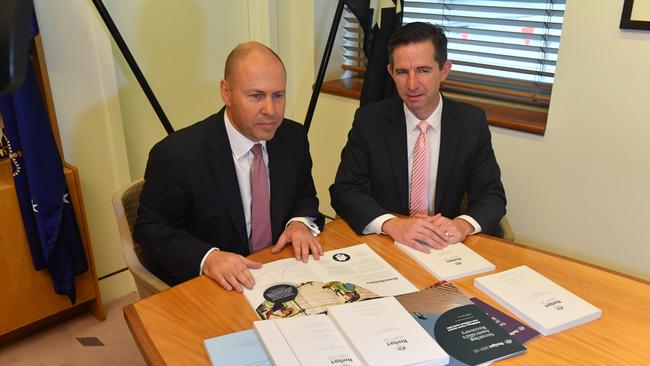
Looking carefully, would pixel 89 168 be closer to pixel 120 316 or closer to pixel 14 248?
pixel 14 248

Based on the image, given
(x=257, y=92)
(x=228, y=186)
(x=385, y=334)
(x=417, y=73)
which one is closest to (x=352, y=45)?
(x=417, y=73)

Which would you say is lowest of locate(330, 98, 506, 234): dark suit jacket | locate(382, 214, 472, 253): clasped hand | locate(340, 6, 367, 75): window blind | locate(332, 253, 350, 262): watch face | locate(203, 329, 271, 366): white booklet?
locate(203, 329, 271, 366): white booklet

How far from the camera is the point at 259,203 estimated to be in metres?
1.59

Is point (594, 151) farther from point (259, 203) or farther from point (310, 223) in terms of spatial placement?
point (259, 203)

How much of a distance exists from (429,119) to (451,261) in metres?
0.64

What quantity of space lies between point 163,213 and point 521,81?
1.79 meters

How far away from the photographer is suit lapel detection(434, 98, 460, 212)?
5.90 feet

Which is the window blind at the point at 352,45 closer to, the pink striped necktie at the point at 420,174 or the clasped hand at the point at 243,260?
the pink striped necktie at the point at 420,174

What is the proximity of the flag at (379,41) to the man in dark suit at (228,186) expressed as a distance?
86cm

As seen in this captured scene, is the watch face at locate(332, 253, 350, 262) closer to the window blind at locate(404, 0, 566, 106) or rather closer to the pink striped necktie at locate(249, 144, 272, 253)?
the pink striped necktie at locate(249, 144, 272, 253)

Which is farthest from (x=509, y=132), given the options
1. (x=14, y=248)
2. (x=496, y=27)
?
(x=14, y=248)

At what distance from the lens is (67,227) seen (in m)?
2.04

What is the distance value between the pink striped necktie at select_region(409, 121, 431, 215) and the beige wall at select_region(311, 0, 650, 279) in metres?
0.58

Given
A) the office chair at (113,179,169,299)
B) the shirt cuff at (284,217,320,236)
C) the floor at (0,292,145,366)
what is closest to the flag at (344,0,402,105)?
the shirt cuff at (284,217,320,236)
